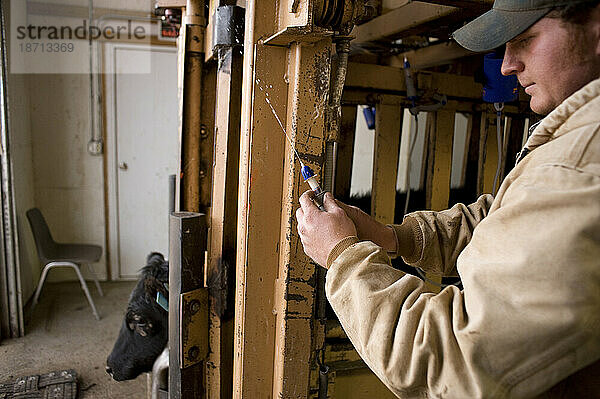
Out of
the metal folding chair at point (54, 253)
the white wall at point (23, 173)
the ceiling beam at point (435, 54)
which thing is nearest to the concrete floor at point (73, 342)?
the metal folding chair at point (54, 253)

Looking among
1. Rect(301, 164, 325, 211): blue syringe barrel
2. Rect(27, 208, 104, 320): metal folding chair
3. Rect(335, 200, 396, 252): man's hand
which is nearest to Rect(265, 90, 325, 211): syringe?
Rect(301, 164, 325, 211): blue syringe barrel

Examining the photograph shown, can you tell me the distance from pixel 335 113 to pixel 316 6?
26 cm

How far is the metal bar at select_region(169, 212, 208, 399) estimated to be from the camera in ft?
→ 4.18

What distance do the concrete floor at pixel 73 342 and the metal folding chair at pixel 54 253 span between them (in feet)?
0.52

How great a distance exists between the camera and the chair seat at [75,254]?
3.79 m

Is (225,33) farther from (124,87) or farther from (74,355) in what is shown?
(124,87)

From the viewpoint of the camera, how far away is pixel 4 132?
3309 millimetres

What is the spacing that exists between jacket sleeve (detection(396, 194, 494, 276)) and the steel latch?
613 mm

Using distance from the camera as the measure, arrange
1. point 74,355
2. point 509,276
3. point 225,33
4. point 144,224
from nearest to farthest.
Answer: point 509,276
point 225,33
point 74,355
point 144,224

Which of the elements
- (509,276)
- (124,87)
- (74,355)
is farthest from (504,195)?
(124,87)

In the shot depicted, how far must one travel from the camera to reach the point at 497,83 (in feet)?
5.37

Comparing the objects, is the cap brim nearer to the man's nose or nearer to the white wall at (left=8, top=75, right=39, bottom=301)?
the man's nose

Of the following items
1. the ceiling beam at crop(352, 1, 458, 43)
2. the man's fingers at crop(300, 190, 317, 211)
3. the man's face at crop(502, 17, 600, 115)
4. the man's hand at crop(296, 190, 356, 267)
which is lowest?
the man's hand at crop(296, 190, 356, 267)

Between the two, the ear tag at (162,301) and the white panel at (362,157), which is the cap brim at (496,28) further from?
the white panel at (362,157)
